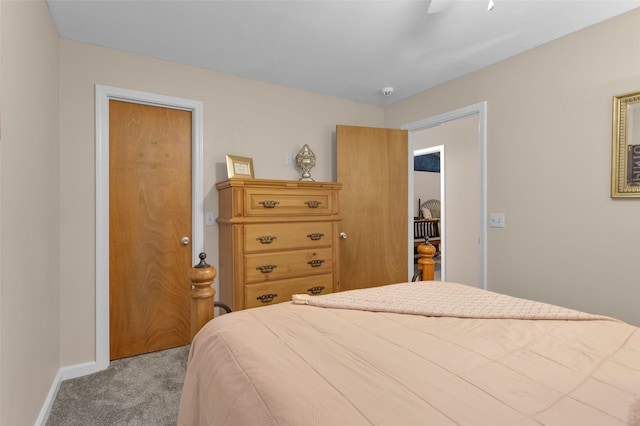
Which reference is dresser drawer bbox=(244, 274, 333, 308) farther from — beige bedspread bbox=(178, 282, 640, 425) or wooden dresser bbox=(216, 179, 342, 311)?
beige bedspread bbox=(178, 282, 640, 425)

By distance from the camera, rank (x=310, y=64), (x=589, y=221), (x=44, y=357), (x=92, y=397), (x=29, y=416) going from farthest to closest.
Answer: (x=310, y=64) → (x=589, y=221) → (x=92, y=397) → (x=44, y=357) → (x=29, y=416)

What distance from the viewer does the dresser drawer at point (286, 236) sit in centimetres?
250

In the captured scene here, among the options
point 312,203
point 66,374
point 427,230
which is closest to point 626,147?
point 312,203

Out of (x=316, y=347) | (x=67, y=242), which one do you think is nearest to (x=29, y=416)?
(x=67, y=242)

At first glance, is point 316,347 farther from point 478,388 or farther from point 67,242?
point 67,242

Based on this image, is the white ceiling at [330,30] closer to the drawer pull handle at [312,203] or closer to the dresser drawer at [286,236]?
the drawer pull handle at [312,203]

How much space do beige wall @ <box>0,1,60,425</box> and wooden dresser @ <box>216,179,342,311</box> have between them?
1.10 meters

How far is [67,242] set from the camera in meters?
2.33

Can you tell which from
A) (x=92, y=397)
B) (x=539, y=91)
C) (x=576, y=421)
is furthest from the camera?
(x=539, y=91)

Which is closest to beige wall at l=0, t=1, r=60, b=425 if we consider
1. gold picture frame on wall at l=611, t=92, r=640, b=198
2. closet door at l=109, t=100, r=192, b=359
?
closet door at l=109, t=100, r=192, b=359

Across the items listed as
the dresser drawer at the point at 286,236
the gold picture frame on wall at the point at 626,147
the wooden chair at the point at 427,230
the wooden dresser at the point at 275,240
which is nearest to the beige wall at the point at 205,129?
the wooden dresser at the point at 275,240

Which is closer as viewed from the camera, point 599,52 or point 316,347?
point 316,347

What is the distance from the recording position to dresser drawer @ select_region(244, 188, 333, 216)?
2527 mm

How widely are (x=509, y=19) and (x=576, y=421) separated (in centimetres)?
229
